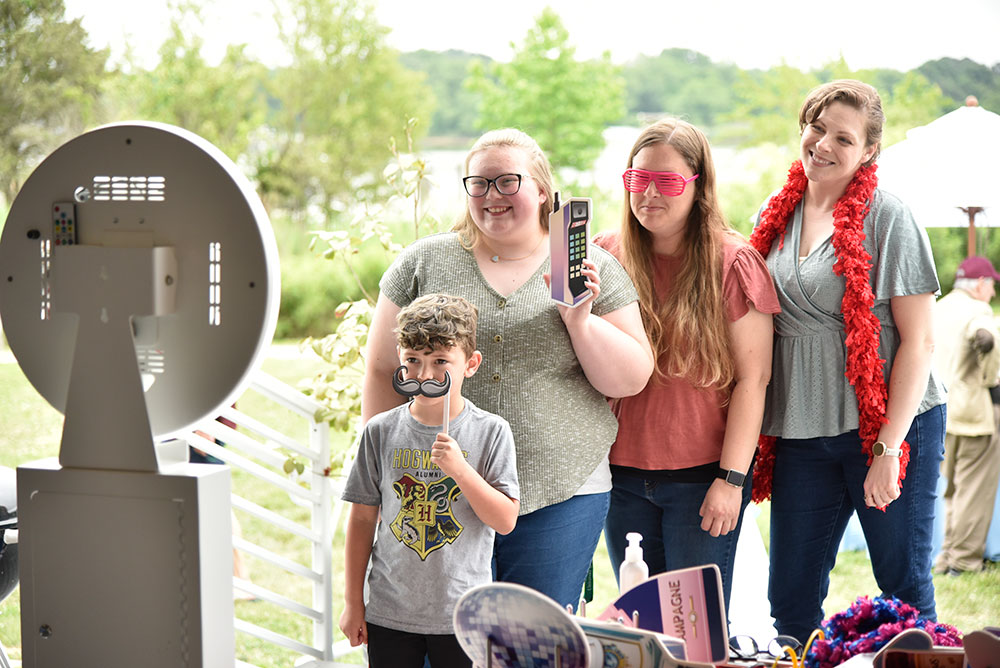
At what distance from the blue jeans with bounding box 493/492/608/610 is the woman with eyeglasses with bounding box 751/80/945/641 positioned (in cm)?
51

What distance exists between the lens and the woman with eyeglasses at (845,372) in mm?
1916

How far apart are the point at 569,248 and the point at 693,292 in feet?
1.21

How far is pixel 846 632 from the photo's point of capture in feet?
4.85

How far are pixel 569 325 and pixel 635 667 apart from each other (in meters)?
0.68

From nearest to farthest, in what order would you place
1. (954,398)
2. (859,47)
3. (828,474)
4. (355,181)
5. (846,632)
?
(846,632) → (828,474) → (954,398) → (859,47) → (355,181)

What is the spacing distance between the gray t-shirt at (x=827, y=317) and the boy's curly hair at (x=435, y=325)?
2.43 feet

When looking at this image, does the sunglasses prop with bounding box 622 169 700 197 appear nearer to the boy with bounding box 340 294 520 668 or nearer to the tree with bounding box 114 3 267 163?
the boy with bounding box 340 294 520 668

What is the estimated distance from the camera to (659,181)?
6.21ft

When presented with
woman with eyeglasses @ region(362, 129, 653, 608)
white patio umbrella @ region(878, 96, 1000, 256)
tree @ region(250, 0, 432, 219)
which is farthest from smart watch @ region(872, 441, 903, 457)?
tree @ region(250, 0, 432, 219)

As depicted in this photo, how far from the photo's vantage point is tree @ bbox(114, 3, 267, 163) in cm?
1050

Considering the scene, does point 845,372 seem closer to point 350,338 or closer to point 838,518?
point 838,518

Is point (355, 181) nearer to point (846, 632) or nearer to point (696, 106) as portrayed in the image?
point (696, 106)

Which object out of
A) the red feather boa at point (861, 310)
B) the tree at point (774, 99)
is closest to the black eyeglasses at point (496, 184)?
the red feather boa at point (861, 310)

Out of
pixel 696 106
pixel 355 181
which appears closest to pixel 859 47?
pixel 696 106
